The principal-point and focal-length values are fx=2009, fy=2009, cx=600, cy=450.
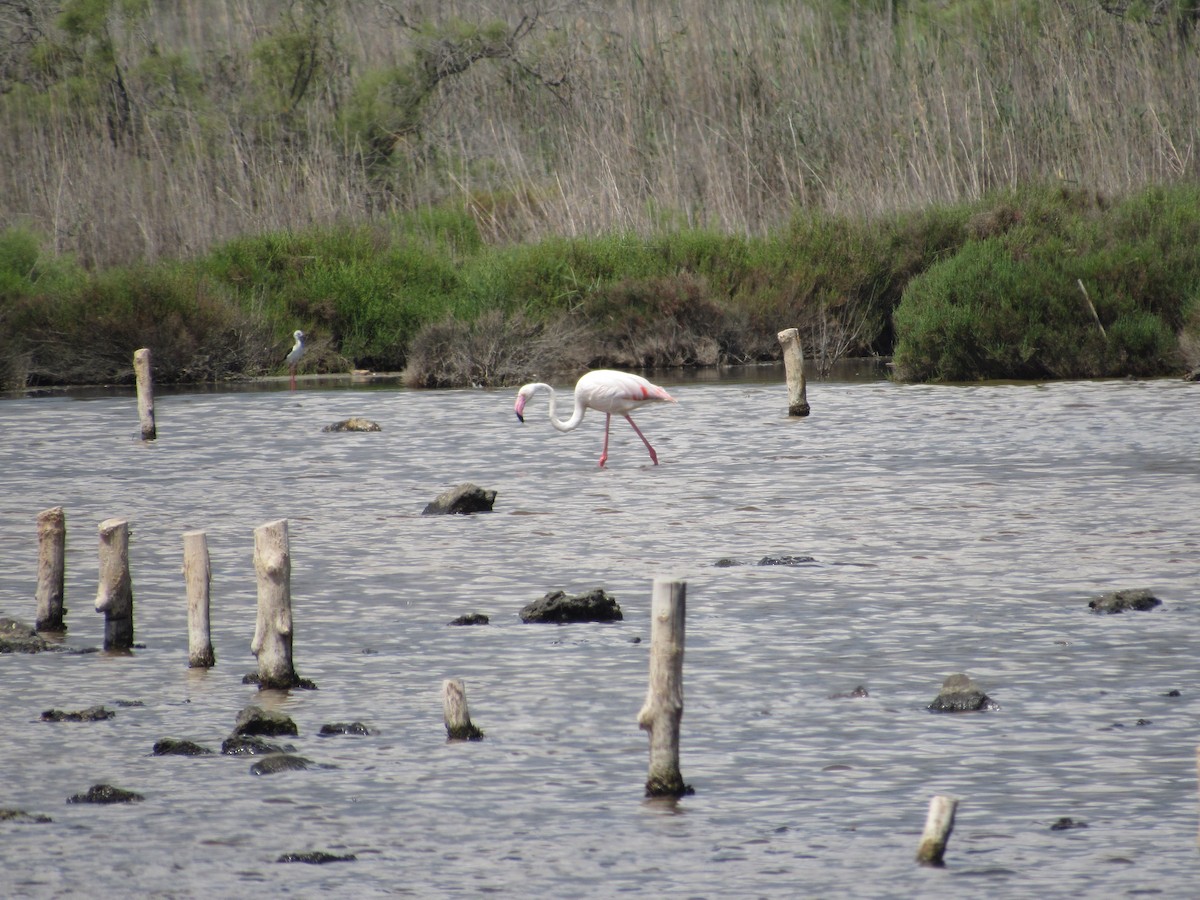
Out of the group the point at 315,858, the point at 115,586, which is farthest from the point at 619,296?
the point at 315,858

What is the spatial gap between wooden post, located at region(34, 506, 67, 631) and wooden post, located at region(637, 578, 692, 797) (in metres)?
3.66

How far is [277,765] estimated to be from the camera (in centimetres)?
757

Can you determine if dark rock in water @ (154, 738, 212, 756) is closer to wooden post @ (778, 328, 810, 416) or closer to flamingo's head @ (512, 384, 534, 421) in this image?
flamingo's head @ (512, 384, 534, 421)

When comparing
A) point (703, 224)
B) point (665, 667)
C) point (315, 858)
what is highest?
point (703, 224)

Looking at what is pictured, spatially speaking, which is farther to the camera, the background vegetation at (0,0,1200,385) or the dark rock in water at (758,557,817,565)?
the background vegetation at (0,0,1200,385)

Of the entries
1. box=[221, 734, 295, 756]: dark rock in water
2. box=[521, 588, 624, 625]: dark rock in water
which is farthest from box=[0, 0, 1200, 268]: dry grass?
box=[221, 734, 295, 756]: dark rock in water

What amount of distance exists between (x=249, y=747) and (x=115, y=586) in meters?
1.93

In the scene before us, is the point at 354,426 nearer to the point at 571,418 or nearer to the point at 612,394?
the point at 571,418

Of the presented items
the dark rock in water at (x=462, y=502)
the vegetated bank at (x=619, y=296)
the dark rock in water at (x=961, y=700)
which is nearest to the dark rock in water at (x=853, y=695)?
the dark rock in water at (x=961, y=700)

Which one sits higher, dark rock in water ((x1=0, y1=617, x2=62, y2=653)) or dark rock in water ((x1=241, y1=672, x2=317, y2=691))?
dark rock in water ((x1=0, y1=617, x2=62, y2=653))

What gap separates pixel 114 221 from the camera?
2672cm

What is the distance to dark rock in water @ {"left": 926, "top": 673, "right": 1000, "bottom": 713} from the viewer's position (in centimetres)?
829

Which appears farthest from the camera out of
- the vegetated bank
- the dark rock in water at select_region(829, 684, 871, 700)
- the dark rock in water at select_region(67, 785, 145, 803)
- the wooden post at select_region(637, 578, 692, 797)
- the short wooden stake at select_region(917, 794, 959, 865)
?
the vegetated bank

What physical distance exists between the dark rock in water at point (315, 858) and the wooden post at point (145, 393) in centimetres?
1098
